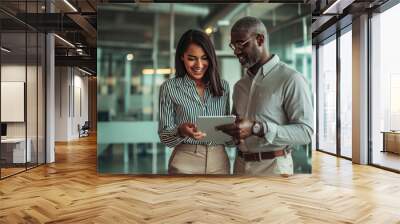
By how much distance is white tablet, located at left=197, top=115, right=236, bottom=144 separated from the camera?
583cm


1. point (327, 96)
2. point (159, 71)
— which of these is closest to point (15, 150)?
point (159, 71)

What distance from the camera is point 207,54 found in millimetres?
6320

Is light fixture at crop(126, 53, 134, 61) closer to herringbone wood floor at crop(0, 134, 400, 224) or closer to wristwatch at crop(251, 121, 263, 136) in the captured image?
herringbone wood floor at crop(0, 134, 400, 224)

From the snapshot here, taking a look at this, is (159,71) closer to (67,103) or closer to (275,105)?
(275,105)

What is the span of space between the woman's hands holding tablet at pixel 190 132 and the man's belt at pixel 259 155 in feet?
2.10

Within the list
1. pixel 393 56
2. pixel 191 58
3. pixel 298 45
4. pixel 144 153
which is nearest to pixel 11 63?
pixel 144 153

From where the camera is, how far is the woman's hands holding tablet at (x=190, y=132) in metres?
5.84

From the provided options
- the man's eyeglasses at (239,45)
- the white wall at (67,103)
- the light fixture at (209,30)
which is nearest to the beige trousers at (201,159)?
the man's eyeglasses at (239,45)

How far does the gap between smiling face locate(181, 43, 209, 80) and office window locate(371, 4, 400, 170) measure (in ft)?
13.5

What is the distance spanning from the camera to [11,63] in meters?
7.52

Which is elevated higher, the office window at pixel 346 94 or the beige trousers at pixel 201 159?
the office window at pixel 346 94

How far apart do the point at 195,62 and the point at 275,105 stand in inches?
55.9

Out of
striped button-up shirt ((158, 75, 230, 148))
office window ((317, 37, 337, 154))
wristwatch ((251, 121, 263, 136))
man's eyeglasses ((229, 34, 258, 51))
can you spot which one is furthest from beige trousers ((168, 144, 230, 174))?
office window ((317, 37, 337, 154))

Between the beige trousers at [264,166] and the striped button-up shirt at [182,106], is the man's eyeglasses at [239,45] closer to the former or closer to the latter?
the striped button-up shirt at [182,106]
